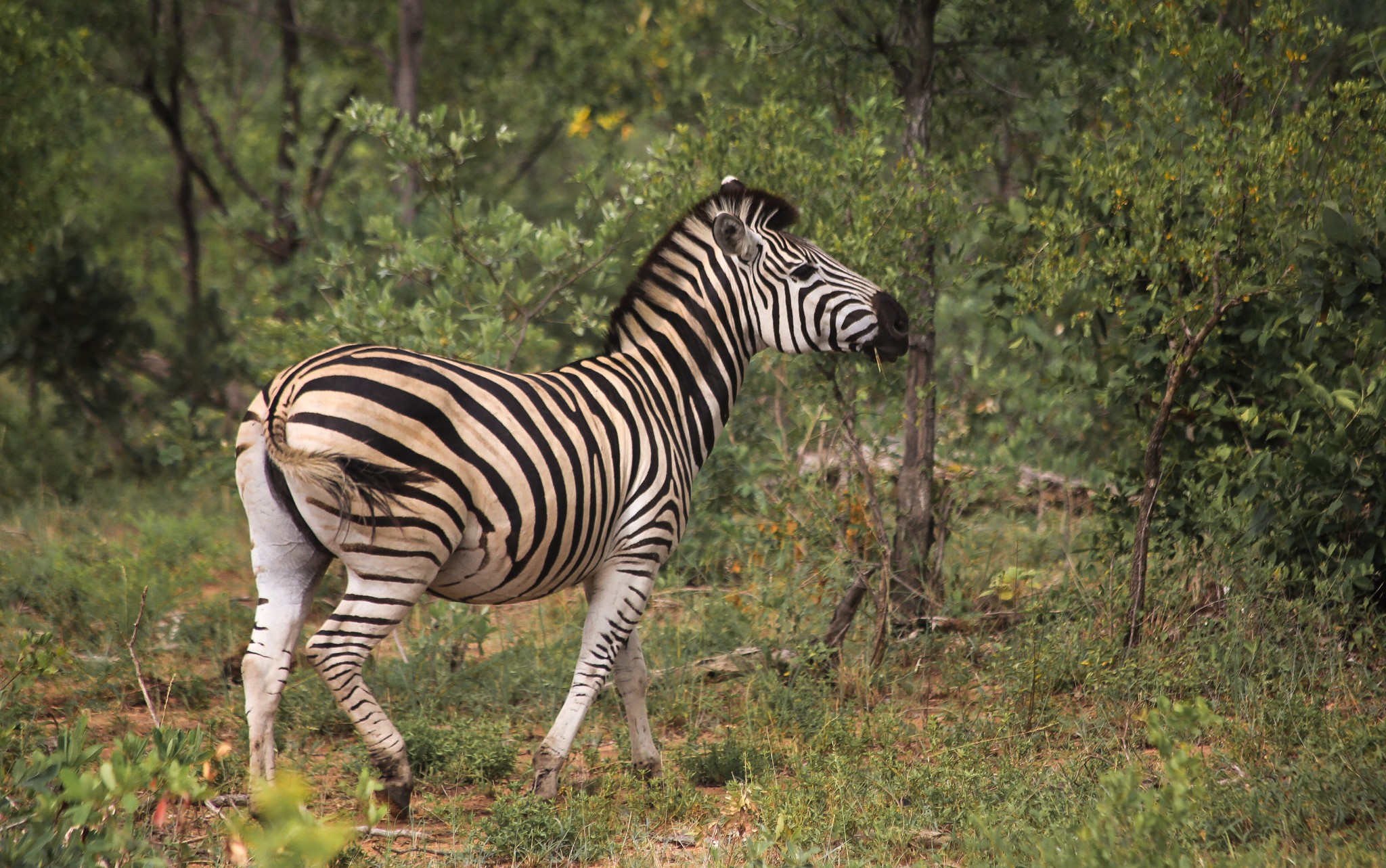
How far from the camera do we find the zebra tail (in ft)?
14.0

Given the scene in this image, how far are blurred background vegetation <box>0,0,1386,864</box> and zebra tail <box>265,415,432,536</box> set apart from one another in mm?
1981

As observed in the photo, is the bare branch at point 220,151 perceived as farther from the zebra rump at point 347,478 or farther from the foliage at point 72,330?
the zebra rump at point 347,478

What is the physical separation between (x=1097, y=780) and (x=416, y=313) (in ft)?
15.0

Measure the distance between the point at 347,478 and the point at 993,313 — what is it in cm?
413

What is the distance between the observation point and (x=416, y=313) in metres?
7.02

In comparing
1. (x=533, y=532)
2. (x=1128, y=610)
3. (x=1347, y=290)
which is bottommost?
(x=1128, y=610)

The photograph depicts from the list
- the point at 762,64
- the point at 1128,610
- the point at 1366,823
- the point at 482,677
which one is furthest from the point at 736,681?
the point at 762,64

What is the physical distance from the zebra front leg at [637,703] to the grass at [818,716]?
107mm

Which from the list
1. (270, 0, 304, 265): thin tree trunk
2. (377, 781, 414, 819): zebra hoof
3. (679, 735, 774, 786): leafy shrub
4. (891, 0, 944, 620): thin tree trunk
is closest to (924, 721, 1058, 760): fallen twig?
(679, 735, 774, 786): leafy shrub

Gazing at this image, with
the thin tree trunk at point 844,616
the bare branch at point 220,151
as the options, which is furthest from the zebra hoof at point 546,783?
the bare branch at point 220,151

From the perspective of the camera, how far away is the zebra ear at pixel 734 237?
540cm

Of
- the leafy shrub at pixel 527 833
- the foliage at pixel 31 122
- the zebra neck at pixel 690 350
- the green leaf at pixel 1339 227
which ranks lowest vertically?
the leafy shrub at pixel 527 833

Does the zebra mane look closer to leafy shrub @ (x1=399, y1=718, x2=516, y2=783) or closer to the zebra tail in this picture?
the zebra tail

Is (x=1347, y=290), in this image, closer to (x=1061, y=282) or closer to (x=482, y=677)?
(x=1061, y=282)
